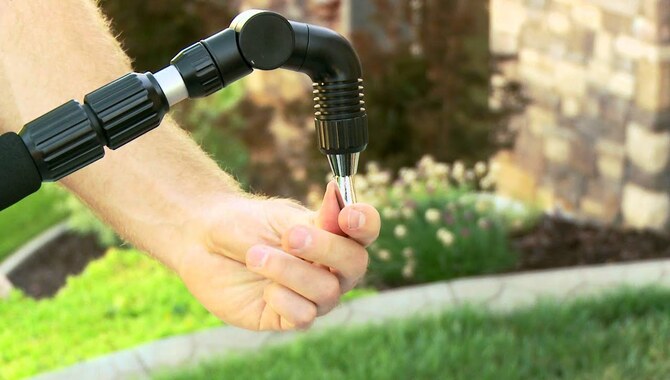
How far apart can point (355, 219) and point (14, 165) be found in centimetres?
35

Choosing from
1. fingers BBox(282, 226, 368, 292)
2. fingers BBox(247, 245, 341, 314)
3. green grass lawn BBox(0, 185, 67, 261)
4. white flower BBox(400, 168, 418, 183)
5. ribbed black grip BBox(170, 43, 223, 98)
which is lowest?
green grass lawn BBox(0, 185, 67, 261)

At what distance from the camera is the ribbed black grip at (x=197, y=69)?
2.73 feet

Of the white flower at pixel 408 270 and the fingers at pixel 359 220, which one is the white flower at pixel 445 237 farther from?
the fingers at pixel 359 220

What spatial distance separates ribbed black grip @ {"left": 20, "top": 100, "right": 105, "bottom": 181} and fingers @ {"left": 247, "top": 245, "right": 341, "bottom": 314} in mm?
376

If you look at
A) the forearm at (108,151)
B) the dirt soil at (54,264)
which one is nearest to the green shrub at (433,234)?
the dirt soil at (54,264)

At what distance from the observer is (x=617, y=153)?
521cm

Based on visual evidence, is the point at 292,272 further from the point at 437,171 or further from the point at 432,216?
the point at 437,171

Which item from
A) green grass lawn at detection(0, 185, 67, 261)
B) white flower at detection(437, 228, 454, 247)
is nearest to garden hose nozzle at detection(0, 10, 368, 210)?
white flower at detection(437, 228, 454, 247)

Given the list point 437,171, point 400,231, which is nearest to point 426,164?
point 437,171

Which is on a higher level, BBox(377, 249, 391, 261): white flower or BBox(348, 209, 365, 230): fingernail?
BBox(348, 209, 365, 230): fingernail

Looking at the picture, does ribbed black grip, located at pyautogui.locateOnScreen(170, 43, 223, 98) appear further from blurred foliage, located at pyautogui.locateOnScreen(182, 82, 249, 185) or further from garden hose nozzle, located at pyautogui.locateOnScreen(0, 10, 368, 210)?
blurred foliage, located at pyautogui.locateOnScreen(182, 82, 249, 185)

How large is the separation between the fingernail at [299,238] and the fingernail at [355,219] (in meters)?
0.10

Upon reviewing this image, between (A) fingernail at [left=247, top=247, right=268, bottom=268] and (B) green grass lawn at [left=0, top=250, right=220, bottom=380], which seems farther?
(B) green grass lawn at [left=0, top=250, right=220, bottom=380]

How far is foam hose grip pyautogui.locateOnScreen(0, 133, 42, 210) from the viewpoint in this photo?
0.79 m
